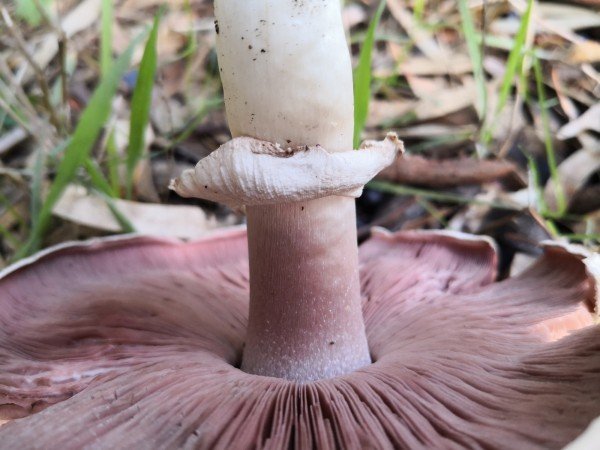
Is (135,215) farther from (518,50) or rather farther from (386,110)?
(518,50)

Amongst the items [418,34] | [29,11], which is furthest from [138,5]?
[418,34]

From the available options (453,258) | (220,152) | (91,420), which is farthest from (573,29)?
(91,420)

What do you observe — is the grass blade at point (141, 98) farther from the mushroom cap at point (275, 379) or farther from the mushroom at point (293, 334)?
the mushroom at point (293, 334)

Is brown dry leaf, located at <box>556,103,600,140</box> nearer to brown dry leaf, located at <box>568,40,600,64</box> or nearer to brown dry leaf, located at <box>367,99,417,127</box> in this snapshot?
brown dry leaf, located at <box>568,40,600,64</box>

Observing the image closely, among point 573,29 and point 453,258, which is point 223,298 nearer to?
point 453,258

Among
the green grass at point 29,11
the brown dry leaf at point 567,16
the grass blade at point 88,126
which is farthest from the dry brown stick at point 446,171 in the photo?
the green grass at point 29,11

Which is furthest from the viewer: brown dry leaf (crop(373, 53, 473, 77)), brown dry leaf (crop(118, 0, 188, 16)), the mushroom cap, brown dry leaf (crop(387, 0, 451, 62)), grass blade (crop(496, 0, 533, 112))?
brown dry leaf (crop(118, 0, 188, 16))

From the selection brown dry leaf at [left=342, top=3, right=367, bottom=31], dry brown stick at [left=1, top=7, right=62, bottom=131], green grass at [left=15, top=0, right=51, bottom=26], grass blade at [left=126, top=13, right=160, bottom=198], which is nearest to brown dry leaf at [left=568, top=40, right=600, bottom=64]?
brown dry leaf at [left=342, top=3, right=367, bottom=31]
